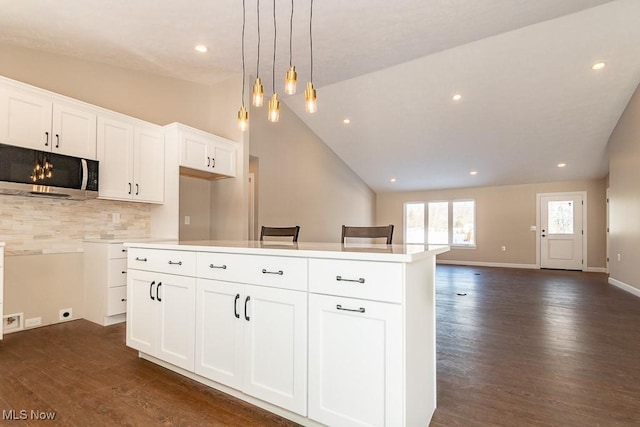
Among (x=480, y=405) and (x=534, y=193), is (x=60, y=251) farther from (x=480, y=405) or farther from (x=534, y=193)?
(x=534, y=193)

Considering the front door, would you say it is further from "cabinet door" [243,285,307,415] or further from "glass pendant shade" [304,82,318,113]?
"cabinet door" [243,285,307,415]

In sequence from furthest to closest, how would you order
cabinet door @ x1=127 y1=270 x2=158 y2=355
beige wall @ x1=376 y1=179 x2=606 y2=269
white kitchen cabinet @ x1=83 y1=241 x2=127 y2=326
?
beige wall @ x1=376 y1=179 x2=606 y2=269
white kitchen cabinet @ x1=83 y1=241 x2=127 y2=326
cabinet door @ x1=127 y1=270 x2=158 y2=355

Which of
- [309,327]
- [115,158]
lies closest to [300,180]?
[115,158]

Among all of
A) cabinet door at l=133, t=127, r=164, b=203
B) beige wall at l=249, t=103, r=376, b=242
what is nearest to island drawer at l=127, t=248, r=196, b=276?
cabinet door at l=133, t=127, r=164, b=203

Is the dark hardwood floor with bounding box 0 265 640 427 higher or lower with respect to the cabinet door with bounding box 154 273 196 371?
lower

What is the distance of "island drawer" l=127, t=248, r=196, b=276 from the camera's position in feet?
6.70

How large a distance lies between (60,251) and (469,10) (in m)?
4.79

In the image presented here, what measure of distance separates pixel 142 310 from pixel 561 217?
373 inches

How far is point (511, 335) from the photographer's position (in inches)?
121

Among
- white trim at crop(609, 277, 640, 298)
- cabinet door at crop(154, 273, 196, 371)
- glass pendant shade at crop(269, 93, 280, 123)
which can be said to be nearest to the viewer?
cabinet door at crop(154, 273, 196, 371)

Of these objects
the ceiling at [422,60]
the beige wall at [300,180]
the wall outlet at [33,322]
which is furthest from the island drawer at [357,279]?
the beige wall at [300,180]

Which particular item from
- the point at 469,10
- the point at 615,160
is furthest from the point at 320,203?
the point at 615,160

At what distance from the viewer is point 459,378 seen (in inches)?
86.0

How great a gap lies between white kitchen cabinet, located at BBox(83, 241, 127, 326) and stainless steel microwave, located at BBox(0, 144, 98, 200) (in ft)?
1.95
